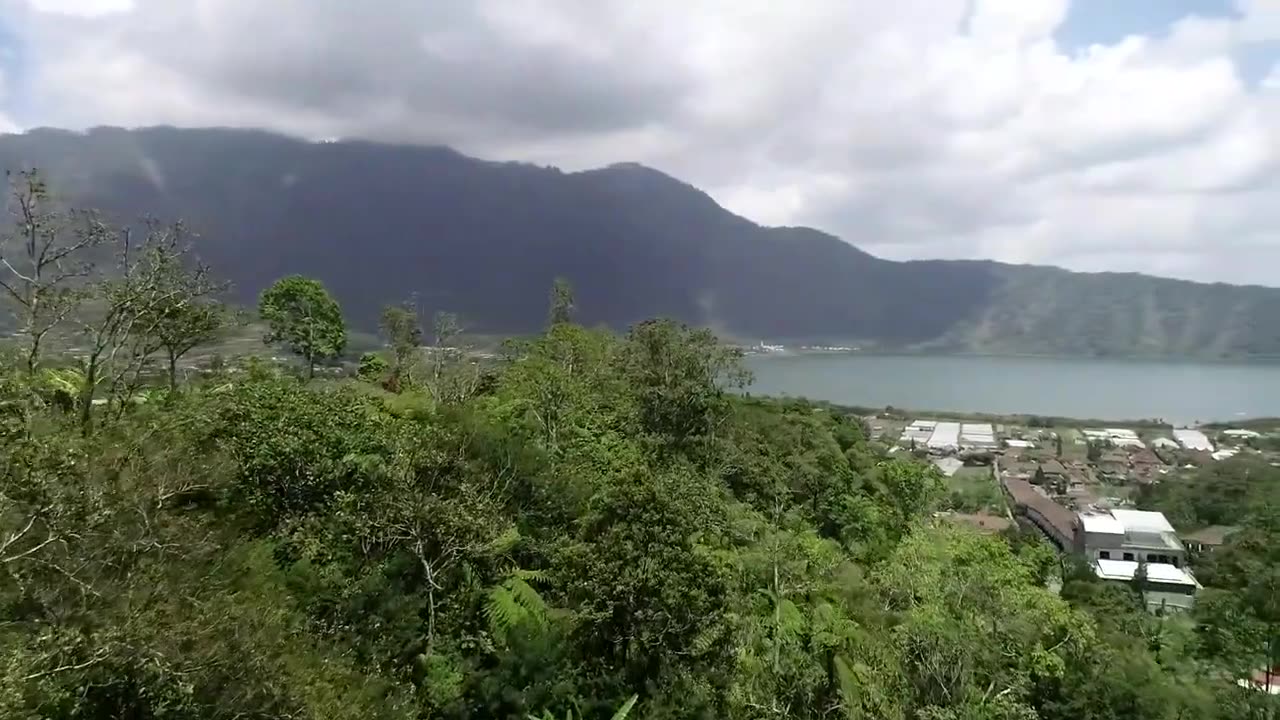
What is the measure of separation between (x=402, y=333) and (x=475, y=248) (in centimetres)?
14067

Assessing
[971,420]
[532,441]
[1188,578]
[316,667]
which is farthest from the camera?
[971,420]

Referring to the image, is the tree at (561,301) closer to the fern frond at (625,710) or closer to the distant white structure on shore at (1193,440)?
the fern frond at (625,710)

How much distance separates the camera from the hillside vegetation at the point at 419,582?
5379mm

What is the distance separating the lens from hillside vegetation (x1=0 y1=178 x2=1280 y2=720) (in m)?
5.38

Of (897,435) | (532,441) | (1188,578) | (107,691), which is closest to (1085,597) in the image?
(1188,578)

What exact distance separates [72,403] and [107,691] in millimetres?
6118

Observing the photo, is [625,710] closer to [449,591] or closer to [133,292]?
[449,591]

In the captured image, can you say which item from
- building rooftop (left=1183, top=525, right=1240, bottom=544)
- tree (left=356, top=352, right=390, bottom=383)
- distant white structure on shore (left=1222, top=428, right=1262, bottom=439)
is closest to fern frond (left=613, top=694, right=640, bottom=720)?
tree (left=356, top=352, right=390, bottom=383)

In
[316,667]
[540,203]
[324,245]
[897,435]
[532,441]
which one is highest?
[540,203]

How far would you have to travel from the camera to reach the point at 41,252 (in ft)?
26.3

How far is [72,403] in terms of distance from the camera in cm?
995

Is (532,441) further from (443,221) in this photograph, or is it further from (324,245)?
(443,221)

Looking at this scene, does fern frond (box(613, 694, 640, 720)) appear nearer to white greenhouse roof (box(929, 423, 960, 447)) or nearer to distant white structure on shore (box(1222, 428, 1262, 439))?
white greenhouse roof (box(929, 423, 960, 447))

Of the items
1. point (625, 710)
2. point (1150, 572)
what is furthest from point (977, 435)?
point (625, 710)
